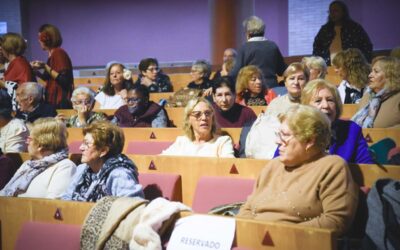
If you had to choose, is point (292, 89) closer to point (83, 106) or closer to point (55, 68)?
point (83, 106)

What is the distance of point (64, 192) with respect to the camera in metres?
3.22

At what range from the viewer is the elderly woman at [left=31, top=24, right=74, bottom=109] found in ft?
18.7

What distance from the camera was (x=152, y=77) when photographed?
6648 millimetres

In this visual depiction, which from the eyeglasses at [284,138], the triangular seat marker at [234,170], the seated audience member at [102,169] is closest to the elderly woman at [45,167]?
the seated audience member at [102,169]

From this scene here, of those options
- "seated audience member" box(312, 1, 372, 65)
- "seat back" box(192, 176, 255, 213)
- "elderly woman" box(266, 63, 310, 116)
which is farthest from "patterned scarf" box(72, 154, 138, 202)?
"seated audience member" box(312, 1, 372, 65)

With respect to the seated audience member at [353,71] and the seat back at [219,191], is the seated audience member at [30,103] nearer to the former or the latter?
the seat back at [219,191]

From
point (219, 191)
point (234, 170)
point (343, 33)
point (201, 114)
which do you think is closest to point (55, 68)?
point (201, 114)

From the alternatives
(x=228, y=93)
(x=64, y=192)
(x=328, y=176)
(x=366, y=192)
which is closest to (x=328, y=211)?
(x=328, y=176)

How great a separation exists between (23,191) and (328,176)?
67.5 inches

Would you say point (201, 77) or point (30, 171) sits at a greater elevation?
point (201, 77)

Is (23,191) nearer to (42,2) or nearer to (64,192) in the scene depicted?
(64,192)

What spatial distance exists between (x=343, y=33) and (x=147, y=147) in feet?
9.44

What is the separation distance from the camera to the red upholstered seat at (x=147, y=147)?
413 cm

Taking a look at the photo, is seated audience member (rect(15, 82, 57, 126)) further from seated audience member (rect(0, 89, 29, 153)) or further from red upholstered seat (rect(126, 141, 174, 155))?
Result: red upholstered seat (rect(126, 141, 174, 155))
